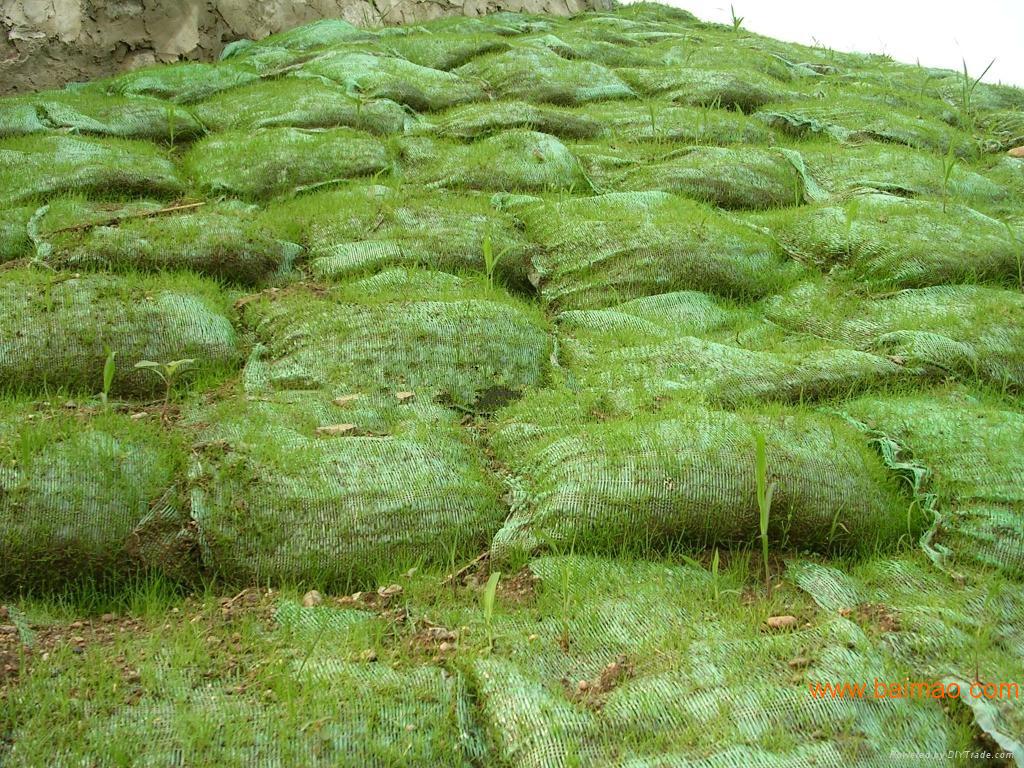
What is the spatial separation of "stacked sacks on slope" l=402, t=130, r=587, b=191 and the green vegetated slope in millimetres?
→ 19

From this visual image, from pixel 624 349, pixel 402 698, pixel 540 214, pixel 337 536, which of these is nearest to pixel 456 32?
pixel 540 214

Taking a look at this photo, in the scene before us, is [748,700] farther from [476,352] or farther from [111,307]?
[111,307]

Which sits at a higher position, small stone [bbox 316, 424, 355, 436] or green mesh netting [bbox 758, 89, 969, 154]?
green mesh netting [bbox 758, 89, 969, 154]

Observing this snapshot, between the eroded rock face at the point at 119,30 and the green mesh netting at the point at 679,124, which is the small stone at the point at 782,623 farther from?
the eroded rock face at the point at 119,30

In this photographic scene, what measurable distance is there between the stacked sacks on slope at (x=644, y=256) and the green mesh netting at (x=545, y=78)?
212 cm

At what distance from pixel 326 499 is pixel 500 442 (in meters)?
0.57

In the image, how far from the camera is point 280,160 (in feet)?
13.9

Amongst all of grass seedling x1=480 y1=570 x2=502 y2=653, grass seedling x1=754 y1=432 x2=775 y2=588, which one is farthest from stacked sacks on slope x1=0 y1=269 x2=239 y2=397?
grass seedling x1=754 y1=432 x2=775 y2=588

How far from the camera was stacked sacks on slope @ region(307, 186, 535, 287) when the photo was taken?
11.3 feet

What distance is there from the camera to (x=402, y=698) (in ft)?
5.66

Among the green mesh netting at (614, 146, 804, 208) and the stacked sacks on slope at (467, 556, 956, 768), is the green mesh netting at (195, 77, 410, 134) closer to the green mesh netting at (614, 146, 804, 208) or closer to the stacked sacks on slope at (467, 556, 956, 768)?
the green mesh netting at (614, 146, 804, 208)

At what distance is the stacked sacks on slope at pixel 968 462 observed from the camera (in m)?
2.16

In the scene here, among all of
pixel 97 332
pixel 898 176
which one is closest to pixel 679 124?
pixel 898 176

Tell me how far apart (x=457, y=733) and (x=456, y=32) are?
6.53m
